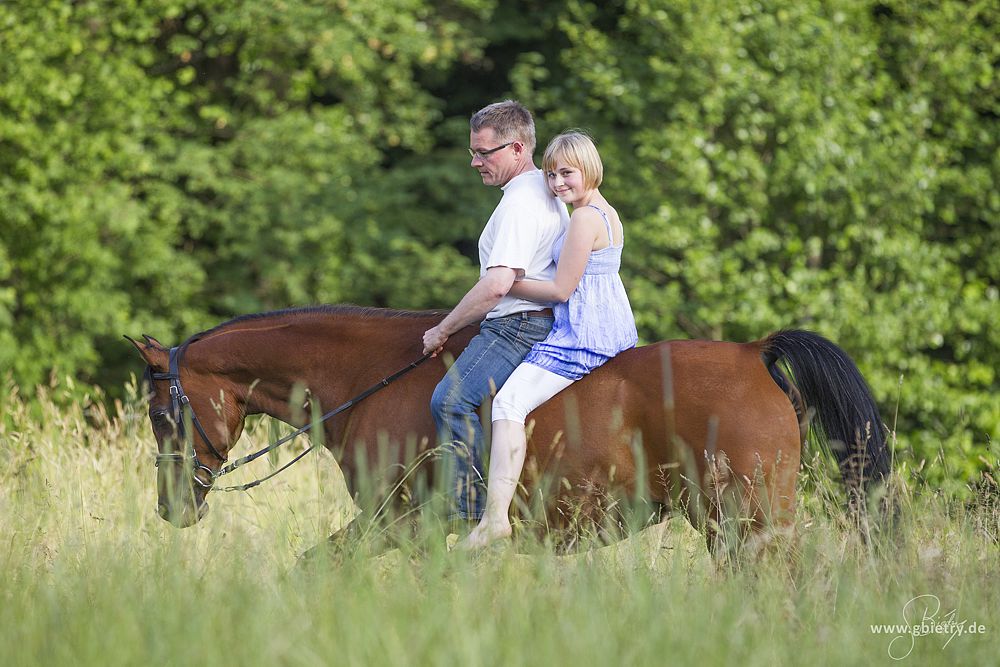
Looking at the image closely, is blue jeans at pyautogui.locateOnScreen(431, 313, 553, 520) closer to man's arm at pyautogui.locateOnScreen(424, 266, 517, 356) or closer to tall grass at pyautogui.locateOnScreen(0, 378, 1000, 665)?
man's arm at pyautogui.locateOnScreen(424, 266, 517, 356)

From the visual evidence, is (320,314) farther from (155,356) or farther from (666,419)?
(666,419)

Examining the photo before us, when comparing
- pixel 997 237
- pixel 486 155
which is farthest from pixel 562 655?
pixel 997 237

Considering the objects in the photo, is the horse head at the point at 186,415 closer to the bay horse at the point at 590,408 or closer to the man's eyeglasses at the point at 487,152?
the bay horse at the point at 590,408

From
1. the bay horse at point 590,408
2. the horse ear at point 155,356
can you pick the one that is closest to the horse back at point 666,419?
→ the bay horse at point 590,408

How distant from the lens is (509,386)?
426 centimetres

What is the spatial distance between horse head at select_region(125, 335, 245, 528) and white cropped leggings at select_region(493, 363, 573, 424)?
132cm

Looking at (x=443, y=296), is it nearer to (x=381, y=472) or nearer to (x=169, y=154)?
(x=169, y=154)

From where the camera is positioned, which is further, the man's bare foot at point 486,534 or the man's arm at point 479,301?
the man's arm at point 479,301

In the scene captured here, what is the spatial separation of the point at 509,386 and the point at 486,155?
0.96m

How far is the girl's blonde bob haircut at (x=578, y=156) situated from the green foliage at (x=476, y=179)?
276 inches

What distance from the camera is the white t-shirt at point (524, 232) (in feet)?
14.0

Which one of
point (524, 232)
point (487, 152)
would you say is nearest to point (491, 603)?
point (524, 232)

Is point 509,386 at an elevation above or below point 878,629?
above
